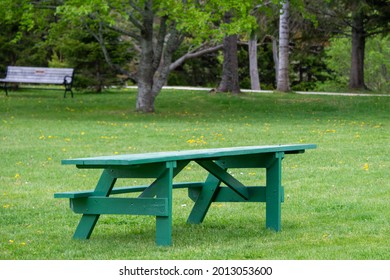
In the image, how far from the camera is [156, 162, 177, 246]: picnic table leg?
685cm

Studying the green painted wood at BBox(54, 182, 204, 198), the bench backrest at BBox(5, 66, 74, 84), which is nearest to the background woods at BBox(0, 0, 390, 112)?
the bench backrest at BBox(5, 66, 74, 84)

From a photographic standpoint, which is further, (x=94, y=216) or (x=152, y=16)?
(x=152, y=16)

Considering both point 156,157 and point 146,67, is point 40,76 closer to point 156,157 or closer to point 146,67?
point 146,67

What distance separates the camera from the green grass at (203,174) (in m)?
7.04

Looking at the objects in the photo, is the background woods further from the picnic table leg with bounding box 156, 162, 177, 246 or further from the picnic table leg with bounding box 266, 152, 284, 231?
the picnic table leg with bounding box 156, 162, 177, 246

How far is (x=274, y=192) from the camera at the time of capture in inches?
315

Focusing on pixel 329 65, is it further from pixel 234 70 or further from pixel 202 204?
pixel 202 204

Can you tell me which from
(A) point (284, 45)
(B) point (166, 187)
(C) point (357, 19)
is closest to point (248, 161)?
(B) point (166, 187)

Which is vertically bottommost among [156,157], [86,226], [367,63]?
[367,63]

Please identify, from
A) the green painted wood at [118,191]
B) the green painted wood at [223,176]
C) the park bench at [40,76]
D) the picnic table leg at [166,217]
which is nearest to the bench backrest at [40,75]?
the park bench at [40,76]

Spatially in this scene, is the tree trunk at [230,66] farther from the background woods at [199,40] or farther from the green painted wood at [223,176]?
A: the green painted wood at [223,176]

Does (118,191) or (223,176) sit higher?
(223,176)

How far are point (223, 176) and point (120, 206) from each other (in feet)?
4.21

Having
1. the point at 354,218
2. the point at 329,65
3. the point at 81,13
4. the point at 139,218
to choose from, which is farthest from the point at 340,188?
the point at 329,65
